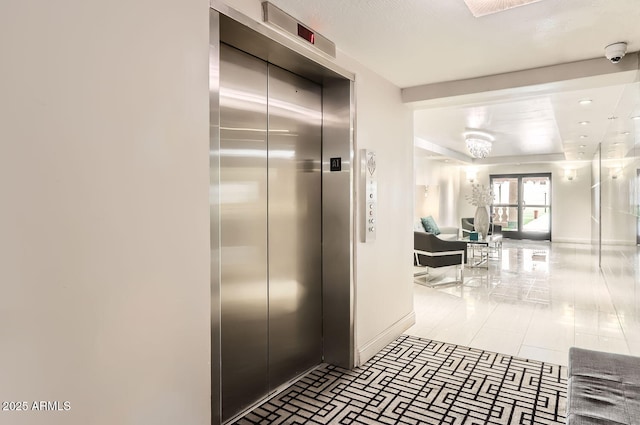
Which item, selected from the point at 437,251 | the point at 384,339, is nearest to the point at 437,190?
the point at 437,251

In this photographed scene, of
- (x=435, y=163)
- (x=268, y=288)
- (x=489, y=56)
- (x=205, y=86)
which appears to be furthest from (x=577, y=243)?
(x=205, y=86)

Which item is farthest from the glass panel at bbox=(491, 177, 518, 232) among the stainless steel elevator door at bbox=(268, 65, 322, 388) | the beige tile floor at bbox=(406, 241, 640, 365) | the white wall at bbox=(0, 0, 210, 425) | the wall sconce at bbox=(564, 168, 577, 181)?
the white wall at bbox=(0, 0, 210, 425)

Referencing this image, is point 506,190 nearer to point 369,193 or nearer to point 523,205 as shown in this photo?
point 523,205

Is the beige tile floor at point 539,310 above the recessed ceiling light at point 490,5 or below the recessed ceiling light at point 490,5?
below

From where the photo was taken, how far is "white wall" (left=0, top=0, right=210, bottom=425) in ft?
3.98

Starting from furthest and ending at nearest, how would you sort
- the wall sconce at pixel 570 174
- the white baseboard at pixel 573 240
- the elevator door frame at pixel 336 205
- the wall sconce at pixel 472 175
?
the wall sconce at pixel 472 175, the wall sconce at pixel 570 174, the white baseboard at pixel 573 240, the elevator door frame at pixel 336 205

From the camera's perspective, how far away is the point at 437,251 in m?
6.11

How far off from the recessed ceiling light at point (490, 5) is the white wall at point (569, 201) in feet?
37.6

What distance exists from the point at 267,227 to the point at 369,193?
98 cm

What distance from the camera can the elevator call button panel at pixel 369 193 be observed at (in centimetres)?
320

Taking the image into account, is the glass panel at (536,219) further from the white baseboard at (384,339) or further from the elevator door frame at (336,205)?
the elevator door frame at (336,205)

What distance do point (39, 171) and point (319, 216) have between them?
215cm

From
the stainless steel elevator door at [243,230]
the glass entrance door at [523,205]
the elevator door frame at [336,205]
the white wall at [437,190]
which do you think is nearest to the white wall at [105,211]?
the stainless steel elevator door at [243,230]

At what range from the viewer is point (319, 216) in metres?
3.20
